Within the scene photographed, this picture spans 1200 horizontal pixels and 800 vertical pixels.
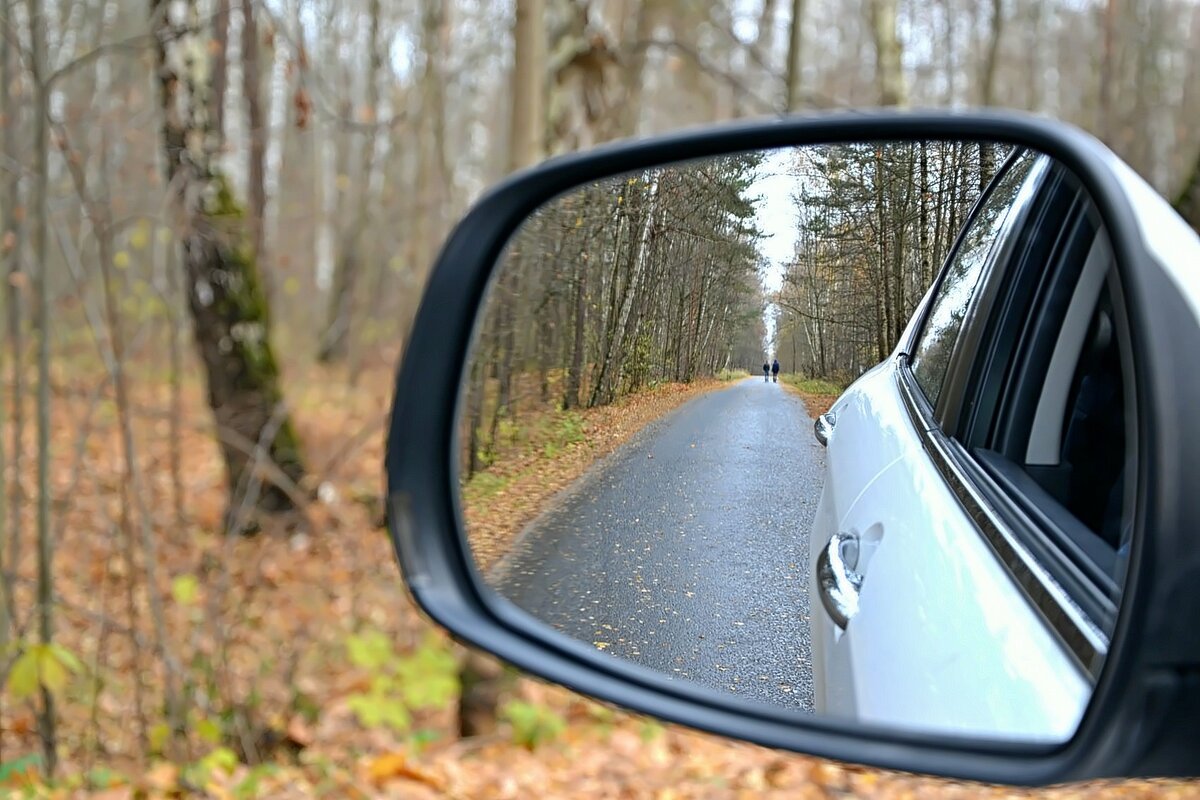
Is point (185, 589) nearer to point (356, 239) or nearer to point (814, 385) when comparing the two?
point (814, 385)

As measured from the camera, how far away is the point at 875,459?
4.89 feet

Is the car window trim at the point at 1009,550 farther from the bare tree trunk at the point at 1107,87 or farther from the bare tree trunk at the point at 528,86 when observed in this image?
the bare tree trunk at the point at 1107,87

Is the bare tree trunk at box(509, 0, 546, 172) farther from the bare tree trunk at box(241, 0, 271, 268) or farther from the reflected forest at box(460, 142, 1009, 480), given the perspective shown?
the reflected forest at box(460, 142, 1009, 480)

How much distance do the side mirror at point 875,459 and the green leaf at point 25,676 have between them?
12.0ft

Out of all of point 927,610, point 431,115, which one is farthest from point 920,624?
point 431,115

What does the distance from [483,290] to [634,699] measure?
790 millimetres

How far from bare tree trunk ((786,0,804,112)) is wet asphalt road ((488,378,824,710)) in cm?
588

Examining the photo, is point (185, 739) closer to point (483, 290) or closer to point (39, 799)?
point (39, 799)

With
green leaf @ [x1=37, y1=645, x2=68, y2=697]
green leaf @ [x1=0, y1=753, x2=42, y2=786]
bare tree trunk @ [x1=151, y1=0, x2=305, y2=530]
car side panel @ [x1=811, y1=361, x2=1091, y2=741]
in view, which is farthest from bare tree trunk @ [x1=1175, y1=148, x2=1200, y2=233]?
green leaf @ [x1=0, y1=753, x2=42, y2=786]

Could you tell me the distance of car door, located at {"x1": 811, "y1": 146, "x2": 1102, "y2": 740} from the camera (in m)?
1.15

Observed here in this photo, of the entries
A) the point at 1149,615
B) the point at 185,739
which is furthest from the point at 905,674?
the point at 185,739

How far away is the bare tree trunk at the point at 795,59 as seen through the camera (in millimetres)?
6992

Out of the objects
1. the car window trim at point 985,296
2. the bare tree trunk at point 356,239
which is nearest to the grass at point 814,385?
the car window trim at point 985,296

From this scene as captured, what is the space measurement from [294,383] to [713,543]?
7.85 m
